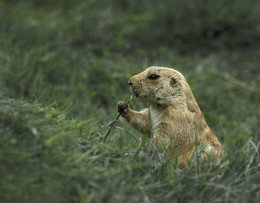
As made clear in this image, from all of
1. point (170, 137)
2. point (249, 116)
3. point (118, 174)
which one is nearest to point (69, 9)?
point (249, 116)

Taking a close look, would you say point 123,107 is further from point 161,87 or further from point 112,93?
point 112,93

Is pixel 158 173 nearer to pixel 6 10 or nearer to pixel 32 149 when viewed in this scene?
pixel 32 149

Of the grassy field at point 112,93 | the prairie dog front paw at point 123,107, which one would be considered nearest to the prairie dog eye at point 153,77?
the prairie dog front paw at point 123,107

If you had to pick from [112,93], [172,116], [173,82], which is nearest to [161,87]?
[173,82]

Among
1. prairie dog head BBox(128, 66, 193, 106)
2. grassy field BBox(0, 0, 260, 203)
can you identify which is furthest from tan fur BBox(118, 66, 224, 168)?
grassy field BBox(0, 0, 260, 203)

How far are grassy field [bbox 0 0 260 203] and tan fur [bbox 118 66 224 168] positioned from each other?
212 mm

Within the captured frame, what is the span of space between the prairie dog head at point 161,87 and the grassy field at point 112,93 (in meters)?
0.41

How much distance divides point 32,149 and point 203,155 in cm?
142

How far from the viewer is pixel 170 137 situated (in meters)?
3.62

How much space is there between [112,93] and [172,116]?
2.48 meters

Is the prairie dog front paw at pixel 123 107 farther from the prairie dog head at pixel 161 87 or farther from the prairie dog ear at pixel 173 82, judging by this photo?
the prairie dog ear at pixel 173 82

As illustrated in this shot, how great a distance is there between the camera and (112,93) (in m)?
6.09

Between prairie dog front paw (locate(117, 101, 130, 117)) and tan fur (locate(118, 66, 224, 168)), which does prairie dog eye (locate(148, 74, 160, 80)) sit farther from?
prairie dog front paw (locate(117, 101, 130, 117))

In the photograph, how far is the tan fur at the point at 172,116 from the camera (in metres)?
3.62
